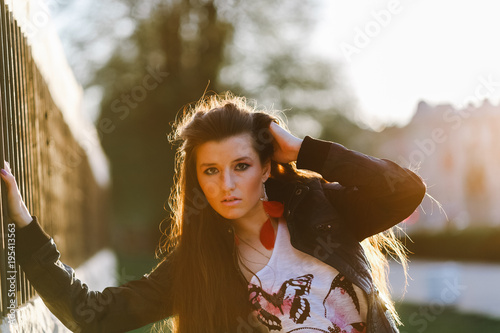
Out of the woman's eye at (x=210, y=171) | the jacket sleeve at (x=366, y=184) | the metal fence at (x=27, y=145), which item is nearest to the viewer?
the metal fence at (x=27, y=145)

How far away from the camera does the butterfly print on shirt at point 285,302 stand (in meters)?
3.15

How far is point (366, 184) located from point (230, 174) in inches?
27.6

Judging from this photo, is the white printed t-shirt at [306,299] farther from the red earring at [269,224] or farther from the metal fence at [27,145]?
the metal fence at [27,145]

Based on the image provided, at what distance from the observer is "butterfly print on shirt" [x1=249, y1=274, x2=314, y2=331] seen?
10.3 ft

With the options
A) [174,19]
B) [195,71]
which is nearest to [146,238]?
[195,71]

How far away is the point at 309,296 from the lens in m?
3.17

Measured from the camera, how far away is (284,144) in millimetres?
3432

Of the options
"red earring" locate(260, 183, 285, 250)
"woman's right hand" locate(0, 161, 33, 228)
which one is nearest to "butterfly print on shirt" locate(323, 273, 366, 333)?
"red earring" locate(260, 183, 285, 250)

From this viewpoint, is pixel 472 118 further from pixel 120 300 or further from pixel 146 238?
pixel 120 300

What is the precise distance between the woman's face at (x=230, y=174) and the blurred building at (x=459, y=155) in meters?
43.3

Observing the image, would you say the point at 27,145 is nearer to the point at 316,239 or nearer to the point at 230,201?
the point at 230,201

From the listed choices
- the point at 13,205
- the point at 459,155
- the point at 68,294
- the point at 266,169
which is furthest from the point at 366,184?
the point at 459,155

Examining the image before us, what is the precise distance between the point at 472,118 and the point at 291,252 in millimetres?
47516

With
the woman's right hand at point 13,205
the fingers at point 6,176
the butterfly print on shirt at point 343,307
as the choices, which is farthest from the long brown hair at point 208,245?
the fingers at point 6,176
